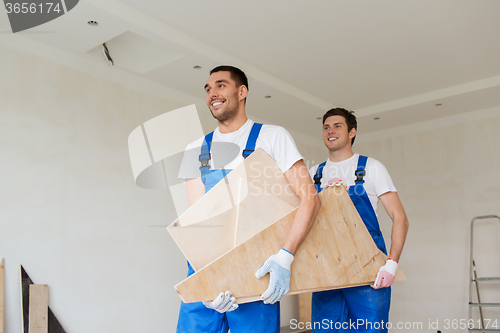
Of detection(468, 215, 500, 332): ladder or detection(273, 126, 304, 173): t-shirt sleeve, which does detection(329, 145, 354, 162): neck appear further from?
detection(468, 215, 500, 332): ladder

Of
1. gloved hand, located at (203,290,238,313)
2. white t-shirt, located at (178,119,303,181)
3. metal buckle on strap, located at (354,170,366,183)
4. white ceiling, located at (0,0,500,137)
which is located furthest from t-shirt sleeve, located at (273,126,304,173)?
white ceiling, located at (0,0,500,137)

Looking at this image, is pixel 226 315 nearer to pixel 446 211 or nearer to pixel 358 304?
pixel 358 304

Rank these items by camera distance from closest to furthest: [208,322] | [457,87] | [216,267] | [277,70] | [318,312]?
[216,267] < [208,322] < [318,312] < [277,70] < [457,87]

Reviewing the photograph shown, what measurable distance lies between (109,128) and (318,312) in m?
2.35

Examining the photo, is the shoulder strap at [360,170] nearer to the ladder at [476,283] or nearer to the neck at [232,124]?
the neck at [232,124]

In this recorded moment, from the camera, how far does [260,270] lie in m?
1.32

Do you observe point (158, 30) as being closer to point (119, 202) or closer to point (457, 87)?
point (119, 202)

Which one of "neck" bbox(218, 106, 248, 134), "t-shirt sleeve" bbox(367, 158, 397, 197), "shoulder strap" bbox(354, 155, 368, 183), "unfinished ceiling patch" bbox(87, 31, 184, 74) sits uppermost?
"unfinished ceiling patch" bbox(87, 31, 184, 74)

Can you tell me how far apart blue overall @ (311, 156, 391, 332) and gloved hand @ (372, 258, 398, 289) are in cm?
11

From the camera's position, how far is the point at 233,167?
1.56 m

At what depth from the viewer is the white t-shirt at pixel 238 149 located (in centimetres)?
155

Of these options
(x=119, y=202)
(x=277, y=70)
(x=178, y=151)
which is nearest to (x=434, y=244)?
(x=277, y=70)

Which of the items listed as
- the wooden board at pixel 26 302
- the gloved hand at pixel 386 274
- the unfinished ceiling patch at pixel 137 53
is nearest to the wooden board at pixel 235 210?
the gloved hand at pixel 386 274

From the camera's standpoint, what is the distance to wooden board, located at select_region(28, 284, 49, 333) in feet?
8.93
